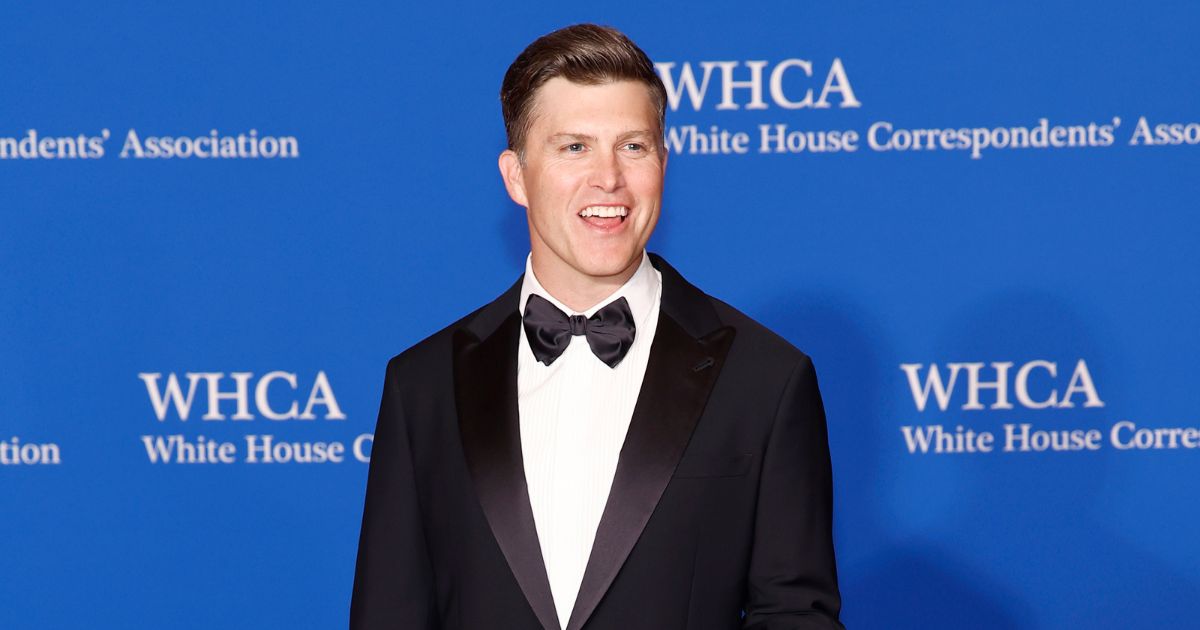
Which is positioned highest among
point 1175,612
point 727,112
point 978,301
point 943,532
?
point 727,112

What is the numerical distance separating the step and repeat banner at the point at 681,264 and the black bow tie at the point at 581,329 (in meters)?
1.25

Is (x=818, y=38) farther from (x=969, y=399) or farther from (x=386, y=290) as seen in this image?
(x=386, y=290)

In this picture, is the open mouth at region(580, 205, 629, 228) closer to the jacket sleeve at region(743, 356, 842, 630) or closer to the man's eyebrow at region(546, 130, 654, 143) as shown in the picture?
the man's eyebrow at region(546, 130, 654, 143)

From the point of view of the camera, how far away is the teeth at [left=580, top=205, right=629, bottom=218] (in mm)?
1851

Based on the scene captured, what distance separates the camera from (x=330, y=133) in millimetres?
3143

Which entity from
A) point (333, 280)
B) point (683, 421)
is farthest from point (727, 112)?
point (683, 421)

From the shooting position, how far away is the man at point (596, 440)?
5.88ft

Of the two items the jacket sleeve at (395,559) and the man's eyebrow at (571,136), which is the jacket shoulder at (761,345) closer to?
the man's eyebrow at (571,136)

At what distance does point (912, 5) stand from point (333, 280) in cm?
148

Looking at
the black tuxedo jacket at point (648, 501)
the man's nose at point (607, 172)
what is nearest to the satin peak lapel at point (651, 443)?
the black tuxedo jacket at point (648, 501)

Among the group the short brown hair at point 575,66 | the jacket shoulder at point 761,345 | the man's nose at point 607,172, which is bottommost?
the jacket shoulder at point 761,345

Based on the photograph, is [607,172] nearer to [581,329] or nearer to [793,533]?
[581,329]

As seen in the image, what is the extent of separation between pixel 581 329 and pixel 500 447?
0.21 metres

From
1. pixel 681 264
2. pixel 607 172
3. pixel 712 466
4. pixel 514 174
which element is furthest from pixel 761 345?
pixel 681 264
